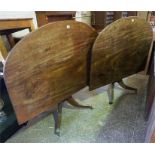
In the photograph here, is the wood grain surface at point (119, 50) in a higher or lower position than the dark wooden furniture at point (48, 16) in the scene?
lower

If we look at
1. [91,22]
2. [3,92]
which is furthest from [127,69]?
[91,22]

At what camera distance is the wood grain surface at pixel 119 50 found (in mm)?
1343

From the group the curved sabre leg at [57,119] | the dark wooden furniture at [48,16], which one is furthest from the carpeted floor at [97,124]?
the dark wooden furniture at [48,16]

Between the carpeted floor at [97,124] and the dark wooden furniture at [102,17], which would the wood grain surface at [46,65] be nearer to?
the carpeted floor at [97,124]

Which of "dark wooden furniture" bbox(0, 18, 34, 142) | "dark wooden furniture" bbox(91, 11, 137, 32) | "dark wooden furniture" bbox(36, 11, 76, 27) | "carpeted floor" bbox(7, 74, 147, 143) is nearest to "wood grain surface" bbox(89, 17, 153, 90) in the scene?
"carpeted floor" bbox(7, 74, 147, 143)

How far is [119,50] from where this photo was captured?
1498mm

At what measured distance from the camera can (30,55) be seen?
1.00m

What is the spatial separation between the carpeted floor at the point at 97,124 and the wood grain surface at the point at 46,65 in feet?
1.09

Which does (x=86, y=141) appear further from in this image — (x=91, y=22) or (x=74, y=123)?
(x=91, y=22)

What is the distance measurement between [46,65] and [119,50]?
2.34 ft

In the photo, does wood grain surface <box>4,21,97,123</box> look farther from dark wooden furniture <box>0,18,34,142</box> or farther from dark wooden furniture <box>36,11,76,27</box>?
dark wooden furniture <box>36,11,76,27</box>

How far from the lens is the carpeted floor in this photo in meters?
1.38
